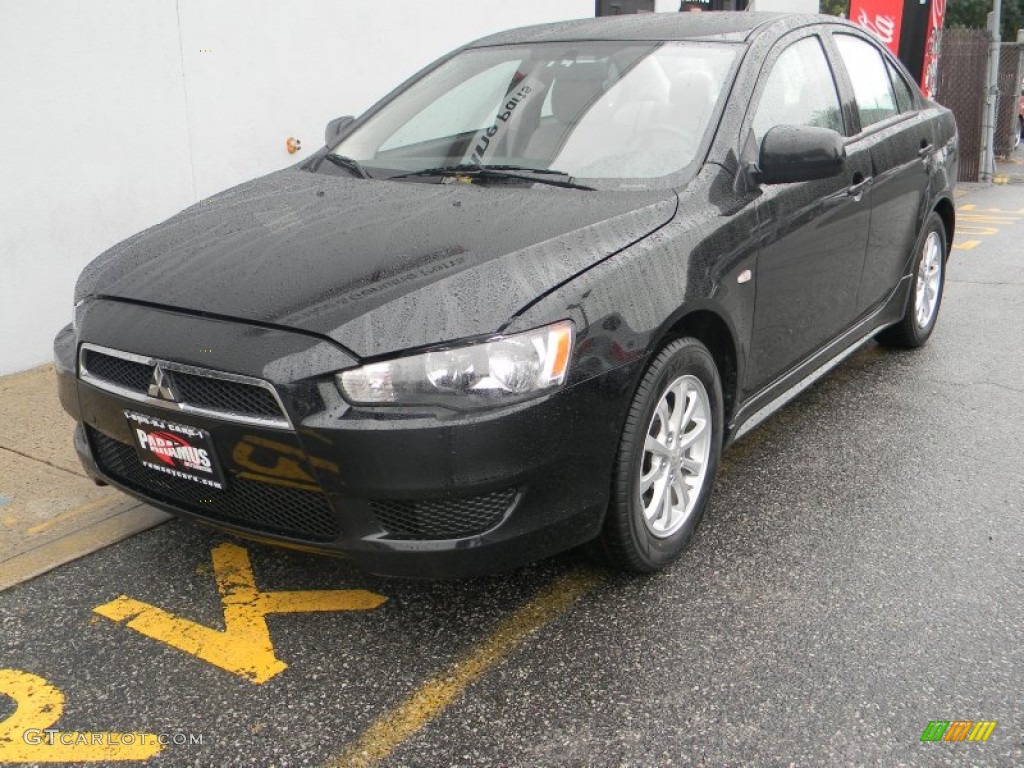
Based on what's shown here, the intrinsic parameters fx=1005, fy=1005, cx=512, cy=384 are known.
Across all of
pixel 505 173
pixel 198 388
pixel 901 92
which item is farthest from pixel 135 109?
pixel 901 92

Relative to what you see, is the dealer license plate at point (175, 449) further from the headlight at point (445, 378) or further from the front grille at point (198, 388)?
the headlight at point (445, 378)

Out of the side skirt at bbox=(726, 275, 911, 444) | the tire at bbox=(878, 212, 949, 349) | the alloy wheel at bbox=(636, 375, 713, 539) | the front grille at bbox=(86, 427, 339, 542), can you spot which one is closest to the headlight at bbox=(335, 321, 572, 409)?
the front grille at bbox=(86, 427, 339, 542)

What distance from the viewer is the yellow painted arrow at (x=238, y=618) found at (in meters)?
2.72

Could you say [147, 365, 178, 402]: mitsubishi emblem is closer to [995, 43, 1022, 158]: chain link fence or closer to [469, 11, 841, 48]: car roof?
[469, 11, 841, 48]: car roof

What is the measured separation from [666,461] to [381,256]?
105 centimetres

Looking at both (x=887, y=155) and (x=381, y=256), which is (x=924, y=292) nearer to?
(x=887, y=155)

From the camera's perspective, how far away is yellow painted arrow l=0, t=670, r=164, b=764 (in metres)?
2.36

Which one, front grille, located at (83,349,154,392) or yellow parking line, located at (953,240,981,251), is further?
yellow parking line, located at (953,240,981,251)

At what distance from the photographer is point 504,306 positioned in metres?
2.51

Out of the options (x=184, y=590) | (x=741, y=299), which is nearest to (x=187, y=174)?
(x=184, y=590)

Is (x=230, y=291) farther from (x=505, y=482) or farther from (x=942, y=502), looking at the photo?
(x=942, y=502)

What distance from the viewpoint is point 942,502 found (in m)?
3.63

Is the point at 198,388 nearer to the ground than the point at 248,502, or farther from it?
farther from it

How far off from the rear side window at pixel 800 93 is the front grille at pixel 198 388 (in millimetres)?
1971
